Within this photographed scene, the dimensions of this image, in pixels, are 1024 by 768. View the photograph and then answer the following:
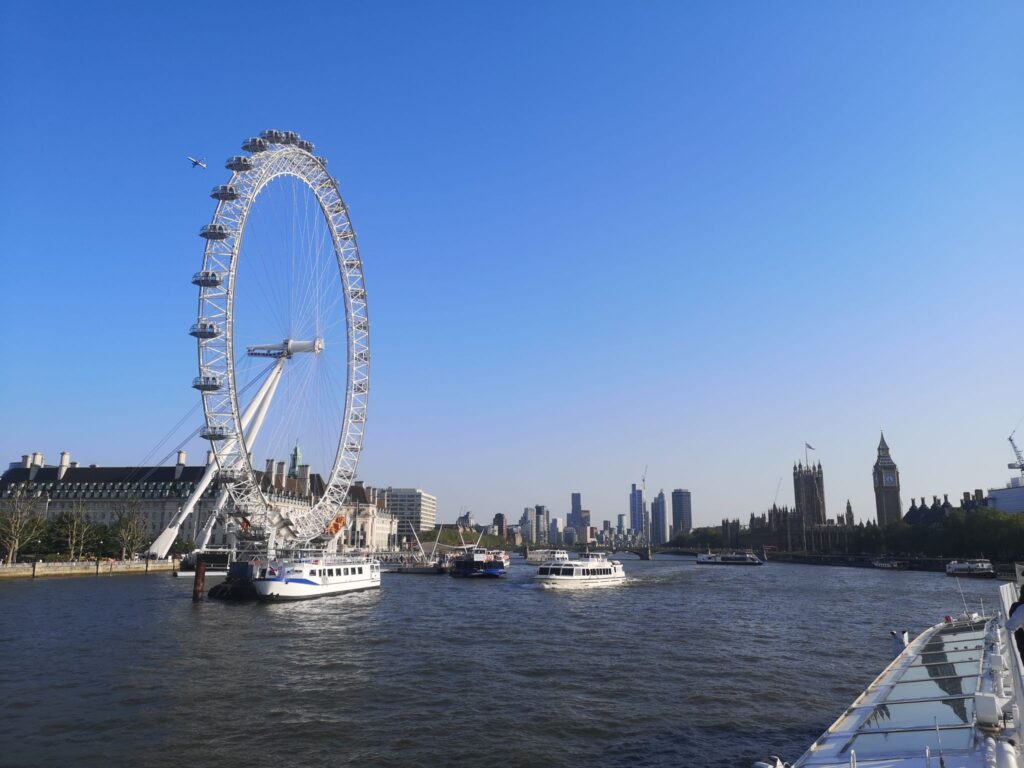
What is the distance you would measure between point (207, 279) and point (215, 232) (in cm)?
514

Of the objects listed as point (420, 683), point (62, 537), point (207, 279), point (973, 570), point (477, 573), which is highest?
point (207, 279)

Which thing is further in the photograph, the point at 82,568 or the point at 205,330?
the point at 82,568

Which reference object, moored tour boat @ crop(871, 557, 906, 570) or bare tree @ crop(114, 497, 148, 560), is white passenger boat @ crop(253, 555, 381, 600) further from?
moored tour boat @ crop(871, 557, 906, 570)

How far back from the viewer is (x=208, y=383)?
232 feet

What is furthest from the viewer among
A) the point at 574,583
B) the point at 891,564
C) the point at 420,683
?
the point at 891,564

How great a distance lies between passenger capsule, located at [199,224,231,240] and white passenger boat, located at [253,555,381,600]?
34.2 metres

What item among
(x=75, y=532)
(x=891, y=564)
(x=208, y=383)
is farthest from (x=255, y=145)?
(x=891, y=564)

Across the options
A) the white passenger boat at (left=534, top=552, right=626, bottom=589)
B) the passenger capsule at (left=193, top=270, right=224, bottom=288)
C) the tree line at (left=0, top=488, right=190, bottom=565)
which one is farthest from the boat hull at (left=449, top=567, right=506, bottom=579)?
the passenger capsule at (left=193, top=270, right=224, bottom=288)

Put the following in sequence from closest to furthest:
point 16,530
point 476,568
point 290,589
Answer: point 290,589, point 16,530, point 476,568

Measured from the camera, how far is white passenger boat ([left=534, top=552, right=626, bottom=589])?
93.8 meters

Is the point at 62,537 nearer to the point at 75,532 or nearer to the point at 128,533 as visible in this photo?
the point at 75,532

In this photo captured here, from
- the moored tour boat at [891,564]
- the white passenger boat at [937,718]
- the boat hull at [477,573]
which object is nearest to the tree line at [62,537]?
the boat hull at [477,573]

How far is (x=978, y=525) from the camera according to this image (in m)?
140

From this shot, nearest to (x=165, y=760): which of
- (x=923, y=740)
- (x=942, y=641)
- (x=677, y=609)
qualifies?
(x=923, y=740)
